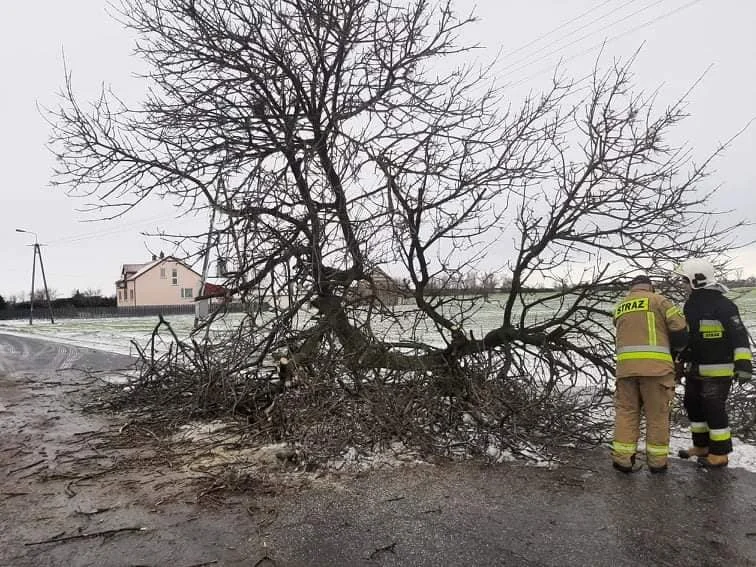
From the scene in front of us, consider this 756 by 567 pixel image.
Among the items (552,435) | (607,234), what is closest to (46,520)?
(552,435)

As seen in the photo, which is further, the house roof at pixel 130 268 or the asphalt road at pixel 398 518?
the house roof at pixel 130 268

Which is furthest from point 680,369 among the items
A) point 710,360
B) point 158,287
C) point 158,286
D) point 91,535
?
point 158,286

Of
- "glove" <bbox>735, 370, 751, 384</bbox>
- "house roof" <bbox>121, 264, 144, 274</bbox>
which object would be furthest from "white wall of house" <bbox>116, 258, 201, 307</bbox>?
"glove" <bbox>735, 370, 751, 384</bbox>

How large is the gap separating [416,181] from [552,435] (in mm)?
3025

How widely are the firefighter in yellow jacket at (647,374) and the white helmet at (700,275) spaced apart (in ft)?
1.36

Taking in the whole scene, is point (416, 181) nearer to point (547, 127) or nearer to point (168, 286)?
point (547, 127)

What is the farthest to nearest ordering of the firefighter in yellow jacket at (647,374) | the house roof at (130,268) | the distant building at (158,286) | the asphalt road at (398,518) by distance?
the house roof at (130,268) < the distant building at (158,286) < the firefighter in yellow jacket at (647,374) < the asphalt road at (398,518)

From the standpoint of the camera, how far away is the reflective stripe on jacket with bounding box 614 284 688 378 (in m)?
4.36

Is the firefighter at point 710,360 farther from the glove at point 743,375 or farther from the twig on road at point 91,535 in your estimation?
the twig on road at point 91,535

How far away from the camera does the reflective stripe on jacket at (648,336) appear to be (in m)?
Answer: 4.36

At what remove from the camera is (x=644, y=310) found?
14.8ft

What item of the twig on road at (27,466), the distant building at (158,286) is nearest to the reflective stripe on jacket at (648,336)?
the twig on road at (27,466)

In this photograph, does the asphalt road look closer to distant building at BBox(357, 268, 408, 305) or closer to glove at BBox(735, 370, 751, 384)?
glove at BBox(735, 370, 751, 384)

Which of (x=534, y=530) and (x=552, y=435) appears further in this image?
(x=552, y=435)
